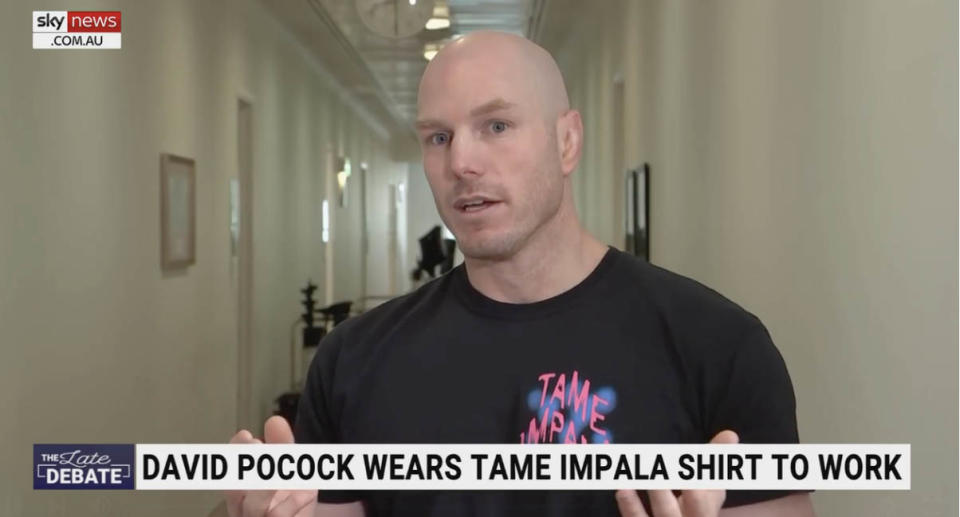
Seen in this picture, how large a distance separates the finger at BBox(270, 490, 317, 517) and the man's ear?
351 millimetres

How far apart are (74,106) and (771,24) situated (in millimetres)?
1215

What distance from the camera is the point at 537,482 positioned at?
2.67ft

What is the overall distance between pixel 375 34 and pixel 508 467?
3881mm

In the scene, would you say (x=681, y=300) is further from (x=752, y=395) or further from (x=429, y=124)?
(x=429, y=124)

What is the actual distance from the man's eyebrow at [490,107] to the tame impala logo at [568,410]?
22 cm

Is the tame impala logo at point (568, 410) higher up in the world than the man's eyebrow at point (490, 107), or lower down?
lower down

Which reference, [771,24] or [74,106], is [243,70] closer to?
[74,106]

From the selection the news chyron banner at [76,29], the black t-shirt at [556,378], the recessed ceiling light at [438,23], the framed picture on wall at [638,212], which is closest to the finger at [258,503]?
the black t-shirt at [556,378]

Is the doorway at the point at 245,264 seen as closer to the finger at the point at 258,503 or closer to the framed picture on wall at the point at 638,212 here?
the framed picture on wall at the point at 638,212

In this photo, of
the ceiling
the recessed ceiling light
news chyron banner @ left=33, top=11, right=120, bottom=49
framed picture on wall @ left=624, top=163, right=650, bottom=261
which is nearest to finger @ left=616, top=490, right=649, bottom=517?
news chyron banner @ left=33, top=11, right=120, bottom=49

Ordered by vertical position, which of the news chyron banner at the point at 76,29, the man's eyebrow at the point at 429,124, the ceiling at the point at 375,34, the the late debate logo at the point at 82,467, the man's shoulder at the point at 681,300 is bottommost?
the the late debate logo at the point at 82,467

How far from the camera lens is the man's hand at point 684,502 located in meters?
0.60

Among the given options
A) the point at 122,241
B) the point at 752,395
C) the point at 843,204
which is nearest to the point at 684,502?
the point at 752,395

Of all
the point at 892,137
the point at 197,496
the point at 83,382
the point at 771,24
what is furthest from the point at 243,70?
the point at 892,137
